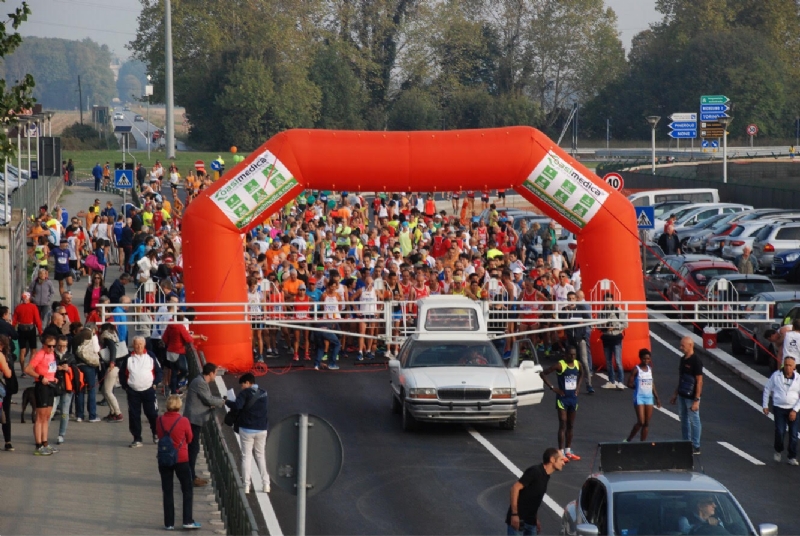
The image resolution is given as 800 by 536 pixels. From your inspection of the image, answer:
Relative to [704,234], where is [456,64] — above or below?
above

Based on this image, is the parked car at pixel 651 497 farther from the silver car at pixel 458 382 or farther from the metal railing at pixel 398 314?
the metal railing at pixel 398 314

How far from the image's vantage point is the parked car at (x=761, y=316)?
23.7 metres

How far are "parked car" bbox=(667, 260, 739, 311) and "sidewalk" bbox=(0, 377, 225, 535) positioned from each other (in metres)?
13.4

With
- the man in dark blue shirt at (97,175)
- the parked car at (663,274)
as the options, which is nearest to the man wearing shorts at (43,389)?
the parked car at (663,274)

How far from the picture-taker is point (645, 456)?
1184cm

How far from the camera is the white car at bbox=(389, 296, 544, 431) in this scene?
60.6 ft

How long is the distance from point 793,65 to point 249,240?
86.7 metres

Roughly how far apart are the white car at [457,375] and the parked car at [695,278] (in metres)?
8.14

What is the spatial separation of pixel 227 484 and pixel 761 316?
1390 centimetres

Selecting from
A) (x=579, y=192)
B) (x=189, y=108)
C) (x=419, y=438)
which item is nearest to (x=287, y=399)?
(x=419, y=438)

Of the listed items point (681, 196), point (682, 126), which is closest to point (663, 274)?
point (681, 196)

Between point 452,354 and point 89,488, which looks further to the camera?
point 452,354

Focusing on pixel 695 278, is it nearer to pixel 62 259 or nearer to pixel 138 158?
pixel 62 259

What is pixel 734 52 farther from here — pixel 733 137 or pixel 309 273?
pixel 309 273
